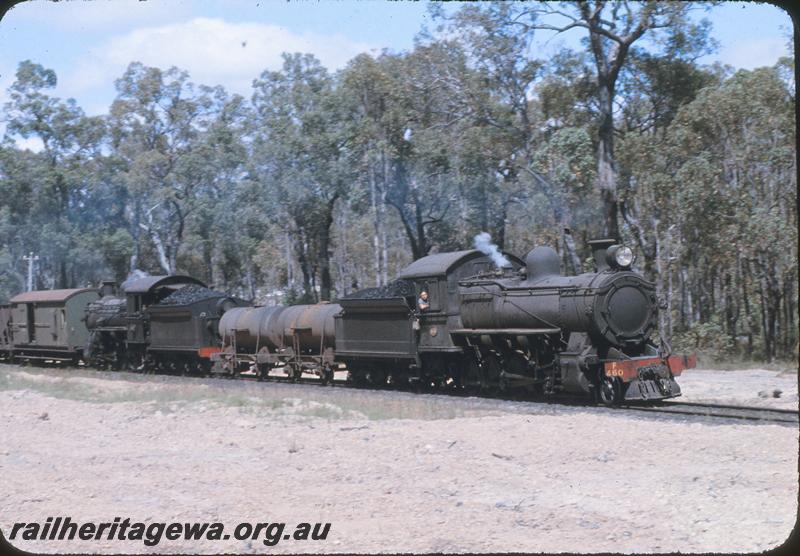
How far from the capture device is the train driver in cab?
1967cm

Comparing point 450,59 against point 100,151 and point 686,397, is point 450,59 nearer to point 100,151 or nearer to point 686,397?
point 686,397

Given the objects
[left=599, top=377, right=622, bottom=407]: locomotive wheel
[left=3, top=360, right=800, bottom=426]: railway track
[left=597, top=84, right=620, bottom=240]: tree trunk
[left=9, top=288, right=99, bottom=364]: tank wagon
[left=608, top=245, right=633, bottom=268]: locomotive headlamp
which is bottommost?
[left=3, top=360, right=800, bottom=426]: railway track

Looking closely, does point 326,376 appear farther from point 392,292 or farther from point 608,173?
point 608,173

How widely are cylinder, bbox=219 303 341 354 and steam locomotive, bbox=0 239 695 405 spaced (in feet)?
0.13

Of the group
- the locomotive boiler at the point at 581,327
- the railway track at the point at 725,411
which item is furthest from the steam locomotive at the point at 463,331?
the railway track at the point at 725,411

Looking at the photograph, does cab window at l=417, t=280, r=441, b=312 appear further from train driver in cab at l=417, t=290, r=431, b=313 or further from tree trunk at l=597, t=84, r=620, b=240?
tree trunk at l=597, t=84, r=620, b=240

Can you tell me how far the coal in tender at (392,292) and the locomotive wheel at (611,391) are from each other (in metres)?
5.44

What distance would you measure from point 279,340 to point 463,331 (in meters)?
7.78

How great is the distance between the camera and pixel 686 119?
33656mm

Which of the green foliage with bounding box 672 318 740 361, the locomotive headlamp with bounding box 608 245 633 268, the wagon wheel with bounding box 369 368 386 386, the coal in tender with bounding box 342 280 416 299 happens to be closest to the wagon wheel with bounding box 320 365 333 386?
the wagon wheel with bounding box 369 368 386 386

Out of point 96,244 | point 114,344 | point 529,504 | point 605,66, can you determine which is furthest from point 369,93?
point 529,504

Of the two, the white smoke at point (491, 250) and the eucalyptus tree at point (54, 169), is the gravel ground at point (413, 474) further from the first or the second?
the eucalyptus tree at point (54, 169)

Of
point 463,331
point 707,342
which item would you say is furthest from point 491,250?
point 707,342

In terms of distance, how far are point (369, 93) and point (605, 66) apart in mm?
12596
